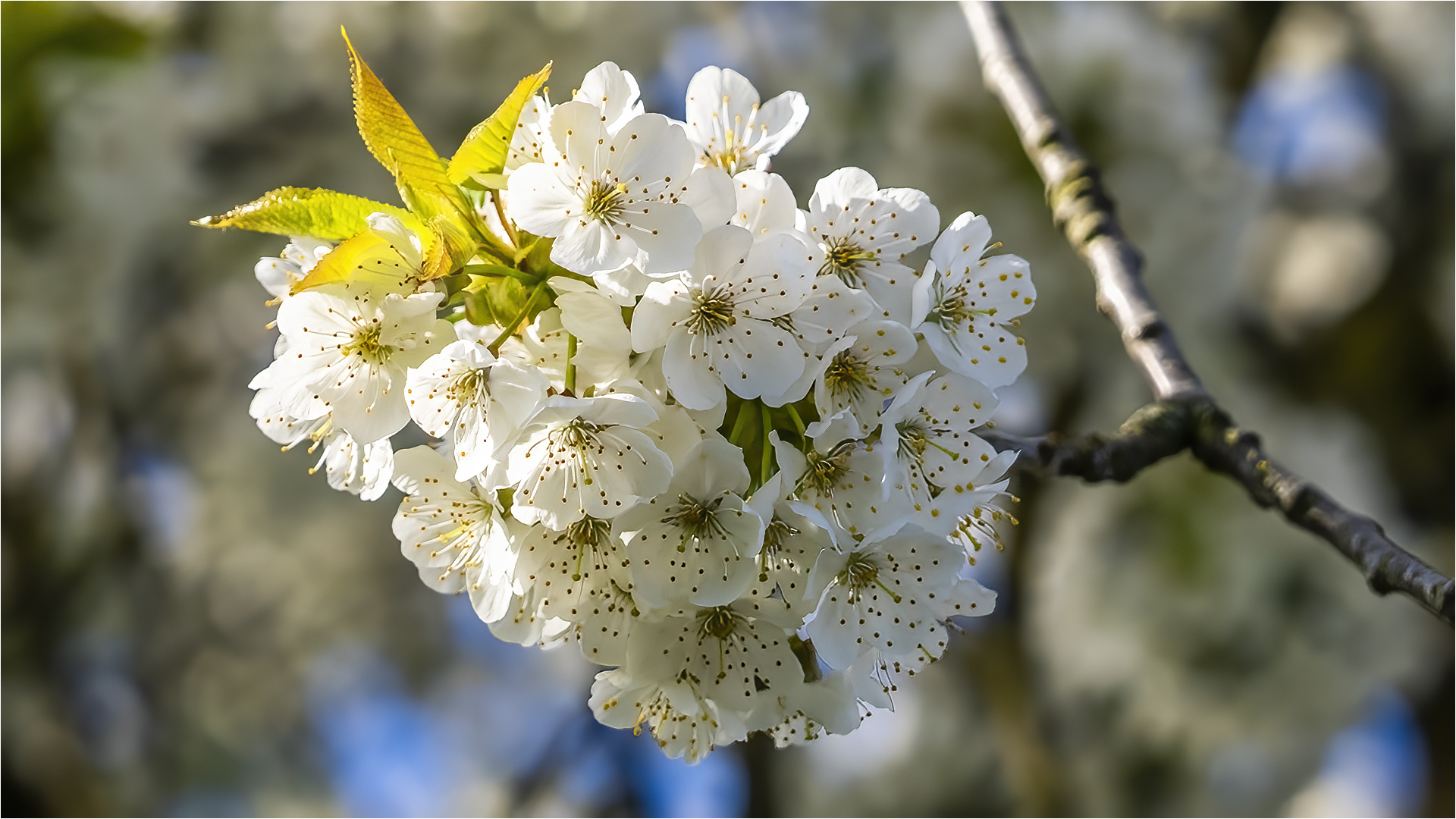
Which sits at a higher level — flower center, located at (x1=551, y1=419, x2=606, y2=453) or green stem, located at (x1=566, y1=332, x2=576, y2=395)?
green stem, located at (x1=566, y1=332, x2=576, y2=395)

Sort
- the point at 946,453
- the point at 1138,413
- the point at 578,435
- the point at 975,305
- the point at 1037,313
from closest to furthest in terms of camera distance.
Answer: the point at 578,435 < the point at 946,453 < the point at 975,305 < the point at 1138,413 < the point at 1037,313

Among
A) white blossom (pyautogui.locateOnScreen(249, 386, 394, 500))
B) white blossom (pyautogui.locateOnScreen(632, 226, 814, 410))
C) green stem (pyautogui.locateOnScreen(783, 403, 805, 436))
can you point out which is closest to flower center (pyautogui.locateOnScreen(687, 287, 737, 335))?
white blossom (pyautogui.locateOnScreen(632, 226, 814, 410))

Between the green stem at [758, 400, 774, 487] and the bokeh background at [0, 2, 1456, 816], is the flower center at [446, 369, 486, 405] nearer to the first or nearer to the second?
the green stem at [758, 400, 774, 487]

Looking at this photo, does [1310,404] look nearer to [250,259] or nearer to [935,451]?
[935,451]

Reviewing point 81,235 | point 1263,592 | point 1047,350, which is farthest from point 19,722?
point 1263,592

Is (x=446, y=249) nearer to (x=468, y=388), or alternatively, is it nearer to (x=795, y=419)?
(x=468, y=388)

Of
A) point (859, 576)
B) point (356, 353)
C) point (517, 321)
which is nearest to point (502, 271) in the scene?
point (517, 321)
